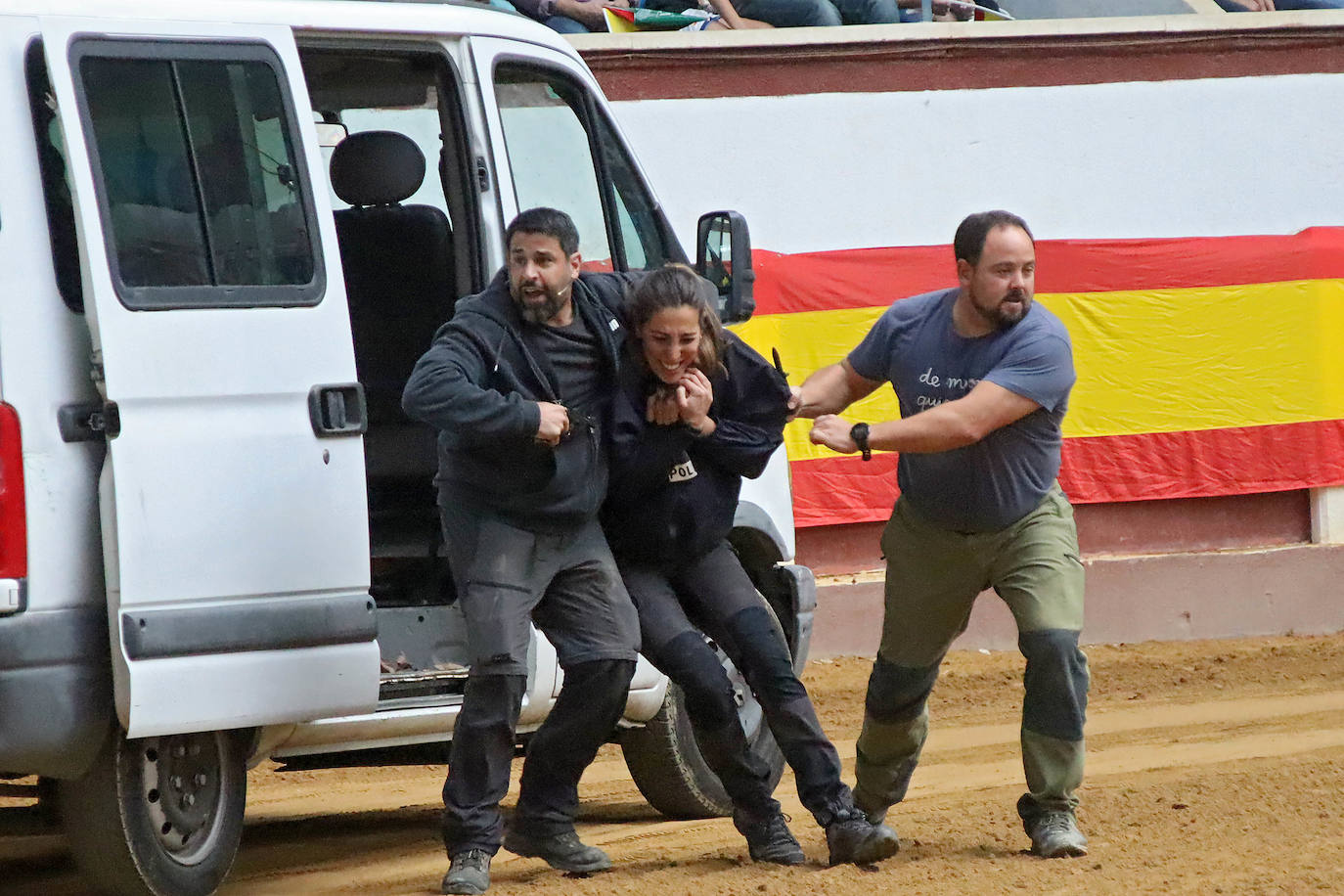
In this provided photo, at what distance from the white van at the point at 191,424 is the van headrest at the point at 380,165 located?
5 centimetres

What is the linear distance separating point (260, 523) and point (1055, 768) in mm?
2478

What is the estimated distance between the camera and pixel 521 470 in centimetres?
573

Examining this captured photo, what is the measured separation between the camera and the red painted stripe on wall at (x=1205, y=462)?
1230cm

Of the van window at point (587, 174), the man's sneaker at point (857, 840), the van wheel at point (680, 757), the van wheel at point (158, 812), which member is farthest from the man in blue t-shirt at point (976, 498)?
the van wheel at point (158, 812)

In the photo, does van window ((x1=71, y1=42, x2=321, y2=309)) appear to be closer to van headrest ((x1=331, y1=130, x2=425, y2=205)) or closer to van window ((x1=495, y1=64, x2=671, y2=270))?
van headrest ((x1=331, y1=130, x2=425, y2=205))

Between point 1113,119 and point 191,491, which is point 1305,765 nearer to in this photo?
point 191,491

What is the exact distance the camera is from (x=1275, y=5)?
15.2m

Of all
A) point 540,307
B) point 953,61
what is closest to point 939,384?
point 540,307

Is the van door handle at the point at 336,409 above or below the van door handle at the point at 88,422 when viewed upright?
below

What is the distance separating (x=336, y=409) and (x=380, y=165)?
1297 millimetres

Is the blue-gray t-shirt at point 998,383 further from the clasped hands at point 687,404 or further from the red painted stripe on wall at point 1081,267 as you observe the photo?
the red painted stripe on wall at point 1081,267

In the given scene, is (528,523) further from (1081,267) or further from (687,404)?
(1081,267)

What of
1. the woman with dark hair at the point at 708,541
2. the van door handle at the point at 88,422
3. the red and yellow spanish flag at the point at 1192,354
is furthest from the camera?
the red and yellow spanish flag at the point at 1192,354

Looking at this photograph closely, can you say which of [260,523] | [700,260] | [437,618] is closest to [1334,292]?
[700,260]
